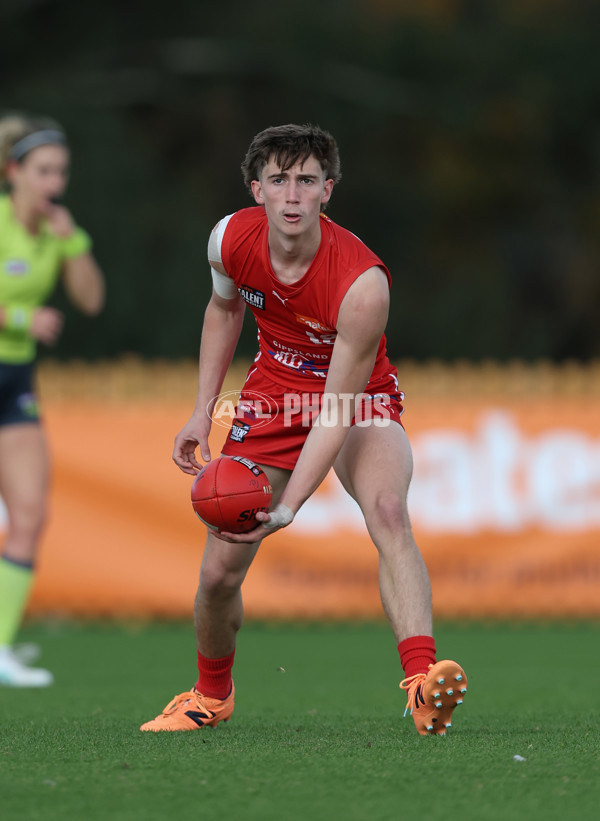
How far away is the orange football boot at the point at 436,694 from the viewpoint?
4.46 meters

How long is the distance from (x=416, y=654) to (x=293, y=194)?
163 centimetres

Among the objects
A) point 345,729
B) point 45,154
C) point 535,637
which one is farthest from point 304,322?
point 535,637

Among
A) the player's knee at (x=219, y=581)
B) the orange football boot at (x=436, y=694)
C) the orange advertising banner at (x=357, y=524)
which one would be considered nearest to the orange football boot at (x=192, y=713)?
the player's knee at (x=219, y=581)

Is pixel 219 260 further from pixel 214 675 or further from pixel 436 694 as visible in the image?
pixel 436 694

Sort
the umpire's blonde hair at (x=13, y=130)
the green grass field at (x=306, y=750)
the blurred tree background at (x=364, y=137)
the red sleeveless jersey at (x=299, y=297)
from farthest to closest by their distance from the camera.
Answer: the blurred tree background at (x=364, y=137) → the umpire's blonde hair at (x=13, y=130) → the red sleeveless jersey at (x=299, y=297) → the green grass field at (x=306, y=750)

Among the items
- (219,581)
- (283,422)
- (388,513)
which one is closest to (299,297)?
(283,422)

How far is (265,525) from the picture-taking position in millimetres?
4574

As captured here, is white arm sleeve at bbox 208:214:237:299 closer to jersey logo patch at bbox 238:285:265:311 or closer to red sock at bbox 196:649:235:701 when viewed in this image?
jersey logo patch at bbox 238:285:265:311

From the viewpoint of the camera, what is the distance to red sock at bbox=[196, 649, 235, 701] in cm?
519

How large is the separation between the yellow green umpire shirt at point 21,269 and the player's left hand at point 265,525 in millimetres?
3026

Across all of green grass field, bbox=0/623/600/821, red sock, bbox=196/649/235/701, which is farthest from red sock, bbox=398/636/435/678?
red sock, bbox=196/649/235/701

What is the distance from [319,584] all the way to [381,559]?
580cm

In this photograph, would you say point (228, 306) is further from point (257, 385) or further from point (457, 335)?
point (457, 335)

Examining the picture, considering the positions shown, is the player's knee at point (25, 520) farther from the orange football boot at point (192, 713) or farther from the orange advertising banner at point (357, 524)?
the orange advertising banner at point (357, 524)
